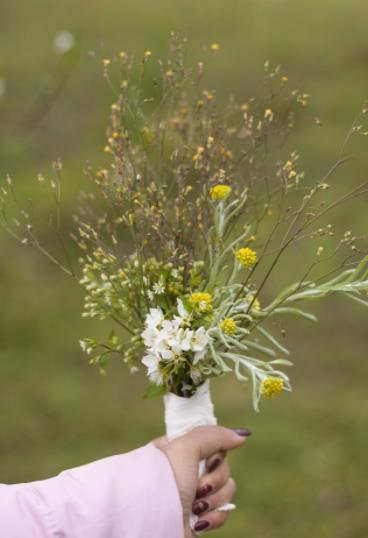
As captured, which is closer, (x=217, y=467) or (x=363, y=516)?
(x=217, y=467)

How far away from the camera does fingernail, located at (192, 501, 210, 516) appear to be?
79.2 inches

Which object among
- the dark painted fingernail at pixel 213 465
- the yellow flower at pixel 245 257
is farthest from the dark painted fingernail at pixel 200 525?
the yellow flower at pixel 245 257

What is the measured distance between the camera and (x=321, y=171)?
6.71 m

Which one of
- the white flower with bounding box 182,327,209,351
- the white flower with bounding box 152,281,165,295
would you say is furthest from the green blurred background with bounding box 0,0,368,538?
the white flower with bounding box 182,327,209,351

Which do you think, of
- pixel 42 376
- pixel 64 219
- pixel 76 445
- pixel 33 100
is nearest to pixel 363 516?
pixel 76 445

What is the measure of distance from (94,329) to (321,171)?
2342 millimetres

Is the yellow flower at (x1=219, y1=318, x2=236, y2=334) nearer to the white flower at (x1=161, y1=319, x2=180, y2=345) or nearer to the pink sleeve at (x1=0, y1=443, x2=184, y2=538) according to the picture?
the white flower at (x1=161, y1=319, x2=180, y2=345)

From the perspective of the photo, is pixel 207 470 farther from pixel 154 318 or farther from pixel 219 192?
pixel 219 192

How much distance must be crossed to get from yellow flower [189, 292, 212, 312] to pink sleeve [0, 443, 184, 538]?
36 cm

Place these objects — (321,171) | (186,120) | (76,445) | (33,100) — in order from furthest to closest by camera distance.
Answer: (33,100) < (321,171) < (76,445) < (186,120)

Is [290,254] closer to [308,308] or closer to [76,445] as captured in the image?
[308,308]

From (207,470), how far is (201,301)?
17.9 inches

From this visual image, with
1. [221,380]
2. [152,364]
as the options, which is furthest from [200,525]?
[221,380]

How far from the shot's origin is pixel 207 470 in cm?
209
